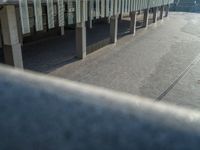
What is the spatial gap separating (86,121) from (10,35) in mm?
11693

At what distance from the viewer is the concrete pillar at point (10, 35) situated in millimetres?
10938

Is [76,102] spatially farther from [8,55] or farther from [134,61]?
[134,61]

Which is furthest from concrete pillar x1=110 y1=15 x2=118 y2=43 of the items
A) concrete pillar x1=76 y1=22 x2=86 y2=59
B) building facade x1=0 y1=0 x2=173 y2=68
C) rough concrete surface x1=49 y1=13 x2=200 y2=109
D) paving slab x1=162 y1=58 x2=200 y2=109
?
paving slab x1=162 y1=58 x2=200 y2=109

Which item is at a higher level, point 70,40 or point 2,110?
point 2,110

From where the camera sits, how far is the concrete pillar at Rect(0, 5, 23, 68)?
1094cm

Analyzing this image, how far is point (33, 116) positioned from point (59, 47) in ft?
65.2

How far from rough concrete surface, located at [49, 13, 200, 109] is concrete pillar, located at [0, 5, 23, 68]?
2573mm

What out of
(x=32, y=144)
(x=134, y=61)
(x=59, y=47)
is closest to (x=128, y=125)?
(x=32, y=144)

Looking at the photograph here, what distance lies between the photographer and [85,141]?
672 millimetres

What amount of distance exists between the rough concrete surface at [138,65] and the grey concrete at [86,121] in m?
11.4

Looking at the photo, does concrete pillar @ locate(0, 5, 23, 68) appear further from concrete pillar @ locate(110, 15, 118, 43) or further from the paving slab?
concrete pillar @ locate(110, 15, 118, 43)

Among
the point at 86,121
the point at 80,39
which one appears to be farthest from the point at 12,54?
the point at 86,121

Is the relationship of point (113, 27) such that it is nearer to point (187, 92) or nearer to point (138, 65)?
point (138, 65)

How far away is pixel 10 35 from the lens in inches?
448
